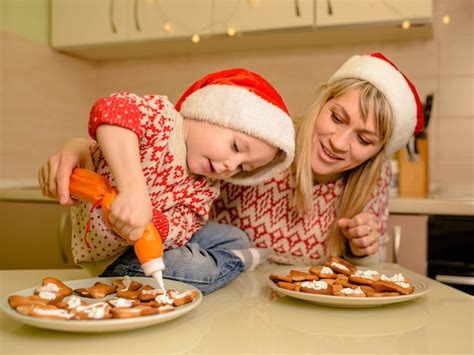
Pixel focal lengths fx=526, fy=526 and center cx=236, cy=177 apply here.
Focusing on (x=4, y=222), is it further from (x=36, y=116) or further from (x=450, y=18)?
(x=450, y=18)

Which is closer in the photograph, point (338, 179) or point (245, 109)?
point (245, 109)

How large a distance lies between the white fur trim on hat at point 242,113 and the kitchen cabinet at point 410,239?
0.94 m

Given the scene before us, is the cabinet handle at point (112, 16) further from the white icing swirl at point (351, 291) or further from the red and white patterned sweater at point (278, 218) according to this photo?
the white icing swirl at point (351, 291)

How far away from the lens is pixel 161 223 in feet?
3.11

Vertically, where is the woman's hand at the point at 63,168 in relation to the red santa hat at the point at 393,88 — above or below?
below

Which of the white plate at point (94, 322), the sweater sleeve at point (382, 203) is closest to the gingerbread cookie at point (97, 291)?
the white plate at point (94, 322)

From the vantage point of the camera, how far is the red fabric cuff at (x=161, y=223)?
94cm

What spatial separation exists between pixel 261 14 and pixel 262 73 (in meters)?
0.40

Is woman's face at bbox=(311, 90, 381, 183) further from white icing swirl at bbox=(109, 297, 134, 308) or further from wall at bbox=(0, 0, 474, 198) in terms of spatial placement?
wall at bbox=(0, 0, 474, 198)

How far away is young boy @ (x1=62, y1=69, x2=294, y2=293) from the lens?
3.08ft

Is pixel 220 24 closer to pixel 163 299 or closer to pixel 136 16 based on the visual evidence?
pixel 136 16

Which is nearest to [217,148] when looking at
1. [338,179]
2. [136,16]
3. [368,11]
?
[338,179]

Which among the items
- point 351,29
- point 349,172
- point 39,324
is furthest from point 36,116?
point 39,324

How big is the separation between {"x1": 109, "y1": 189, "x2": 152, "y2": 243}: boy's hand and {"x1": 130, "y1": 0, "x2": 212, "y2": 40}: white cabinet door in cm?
164
